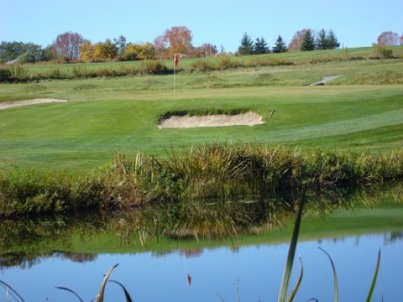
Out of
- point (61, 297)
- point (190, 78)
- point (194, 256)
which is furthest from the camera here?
point (190, 78)

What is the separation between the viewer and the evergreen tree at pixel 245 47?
311 feet

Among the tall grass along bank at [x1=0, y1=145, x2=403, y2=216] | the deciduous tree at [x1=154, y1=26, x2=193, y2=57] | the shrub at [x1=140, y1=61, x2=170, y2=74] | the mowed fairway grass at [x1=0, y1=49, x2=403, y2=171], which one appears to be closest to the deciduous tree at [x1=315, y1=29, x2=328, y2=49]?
the deciduous tree at [x1=154, y1=26, x2=193, y2=57]

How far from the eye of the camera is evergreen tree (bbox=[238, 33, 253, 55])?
9479 centimetres

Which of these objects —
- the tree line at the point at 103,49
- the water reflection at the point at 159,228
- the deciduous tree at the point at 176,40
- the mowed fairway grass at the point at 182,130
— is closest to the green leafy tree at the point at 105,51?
the tree line at the point at 103,49

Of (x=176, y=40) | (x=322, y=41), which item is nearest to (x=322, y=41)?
(x=322, y=41)

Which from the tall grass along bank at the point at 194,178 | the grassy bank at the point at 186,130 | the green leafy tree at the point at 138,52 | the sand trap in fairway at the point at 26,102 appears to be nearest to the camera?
the tall grass along bank at the point at 194,178

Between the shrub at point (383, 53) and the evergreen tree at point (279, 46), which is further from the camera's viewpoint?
the evergreen tree at point (279, 46)

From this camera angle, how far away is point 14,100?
40219 mm

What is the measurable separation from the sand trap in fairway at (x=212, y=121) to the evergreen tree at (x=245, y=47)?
63671 millimetres

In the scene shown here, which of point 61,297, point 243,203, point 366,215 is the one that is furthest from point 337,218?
point 61,297

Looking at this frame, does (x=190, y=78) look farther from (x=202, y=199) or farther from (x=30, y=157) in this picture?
(x=202, y=199)

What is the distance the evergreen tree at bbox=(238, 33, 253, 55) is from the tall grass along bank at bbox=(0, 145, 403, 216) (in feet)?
243

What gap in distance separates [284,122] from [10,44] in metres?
113

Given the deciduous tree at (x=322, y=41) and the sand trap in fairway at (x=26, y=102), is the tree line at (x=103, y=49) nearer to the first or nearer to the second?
the deciduous tree at (x=322, y=41)
